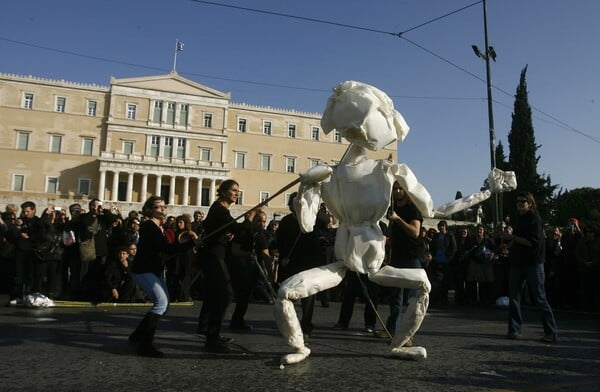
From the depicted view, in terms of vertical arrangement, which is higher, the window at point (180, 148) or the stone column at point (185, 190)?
the window at point (180, 148)

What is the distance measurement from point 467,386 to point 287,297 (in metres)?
1.72

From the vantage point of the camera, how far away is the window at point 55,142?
193 feet

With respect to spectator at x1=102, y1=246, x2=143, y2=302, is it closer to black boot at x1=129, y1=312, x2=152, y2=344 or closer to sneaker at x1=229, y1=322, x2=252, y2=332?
sneaker at x1=229, y1=322, x2=252, y2=332

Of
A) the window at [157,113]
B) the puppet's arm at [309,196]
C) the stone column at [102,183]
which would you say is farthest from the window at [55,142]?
the puppet's arm at [309,196]

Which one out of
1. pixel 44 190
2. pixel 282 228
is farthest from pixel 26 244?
pixel 44 190

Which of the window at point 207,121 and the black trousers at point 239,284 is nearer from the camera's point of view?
the black trousers at point 239,284

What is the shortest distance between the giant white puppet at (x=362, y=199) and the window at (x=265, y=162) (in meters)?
62.5

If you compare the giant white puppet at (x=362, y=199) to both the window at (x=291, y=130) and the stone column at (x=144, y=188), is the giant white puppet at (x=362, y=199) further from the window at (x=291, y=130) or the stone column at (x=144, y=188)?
the window at (x=291, y=130)

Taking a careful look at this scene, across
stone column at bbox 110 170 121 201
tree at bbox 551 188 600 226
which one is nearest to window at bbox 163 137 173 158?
stone column at bbox 110 170 121 201

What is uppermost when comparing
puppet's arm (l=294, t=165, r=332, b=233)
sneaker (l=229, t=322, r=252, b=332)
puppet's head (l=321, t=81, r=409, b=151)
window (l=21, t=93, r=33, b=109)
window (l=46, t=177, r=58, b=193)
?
window (l=21, t=93, r=33, b=109)

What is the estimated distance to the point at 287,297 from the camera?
182 inches

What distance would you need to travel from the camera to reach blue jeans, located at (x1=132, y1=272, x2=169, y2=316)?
215 inches

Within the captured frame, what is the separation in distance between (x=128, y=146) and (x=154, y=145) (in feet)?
10.2

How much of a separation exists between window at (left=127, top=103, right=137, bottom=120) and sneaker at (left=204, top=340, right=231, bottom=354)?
6010cm
